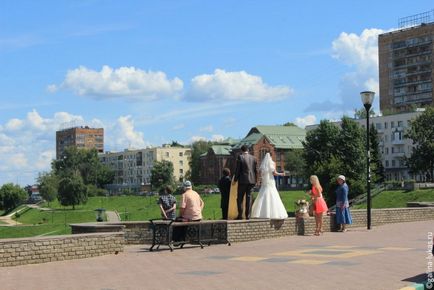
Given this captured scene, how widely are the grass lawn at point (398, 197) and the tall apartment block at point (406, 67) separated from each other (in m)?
56.0

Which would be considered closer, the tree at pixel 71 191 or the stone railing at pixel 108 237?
the stone railing at pixel 108 237

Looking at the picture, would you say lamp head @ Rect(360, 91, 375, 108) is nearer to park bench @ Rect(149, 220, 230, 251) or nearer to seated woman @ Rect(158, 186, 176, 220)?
park bench @ Rect(149, 220, 230, 251)

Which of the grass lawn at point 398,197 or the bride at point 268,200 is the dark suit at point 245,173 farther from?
the grass lawn at point 398,197

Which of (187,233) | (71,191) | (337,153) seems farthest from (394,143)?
(187,233)

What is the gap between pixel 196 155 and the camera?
182 metres

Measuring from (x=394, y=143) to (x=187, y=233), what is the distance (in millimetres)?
116863

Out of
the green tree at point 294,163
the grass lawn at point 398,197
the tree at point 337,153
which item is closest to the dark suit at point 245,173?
the grass lawn at point 398,197

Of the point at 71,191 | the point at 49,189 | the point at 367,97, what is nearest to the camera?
the point at 367,97

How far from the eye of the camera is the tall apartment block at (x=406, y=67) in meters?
135

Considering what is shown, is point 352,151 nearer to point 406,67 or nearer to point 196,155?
point 406,67

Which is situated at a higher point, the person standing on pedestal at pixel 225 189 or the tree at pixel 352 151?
the tree at pixel 352 151

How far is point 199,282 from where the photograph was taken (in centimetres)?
1038

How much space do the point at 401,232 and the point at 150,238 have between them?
27.1 feet

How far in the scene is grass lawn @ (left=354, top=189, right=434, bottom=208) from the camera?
241 ft
